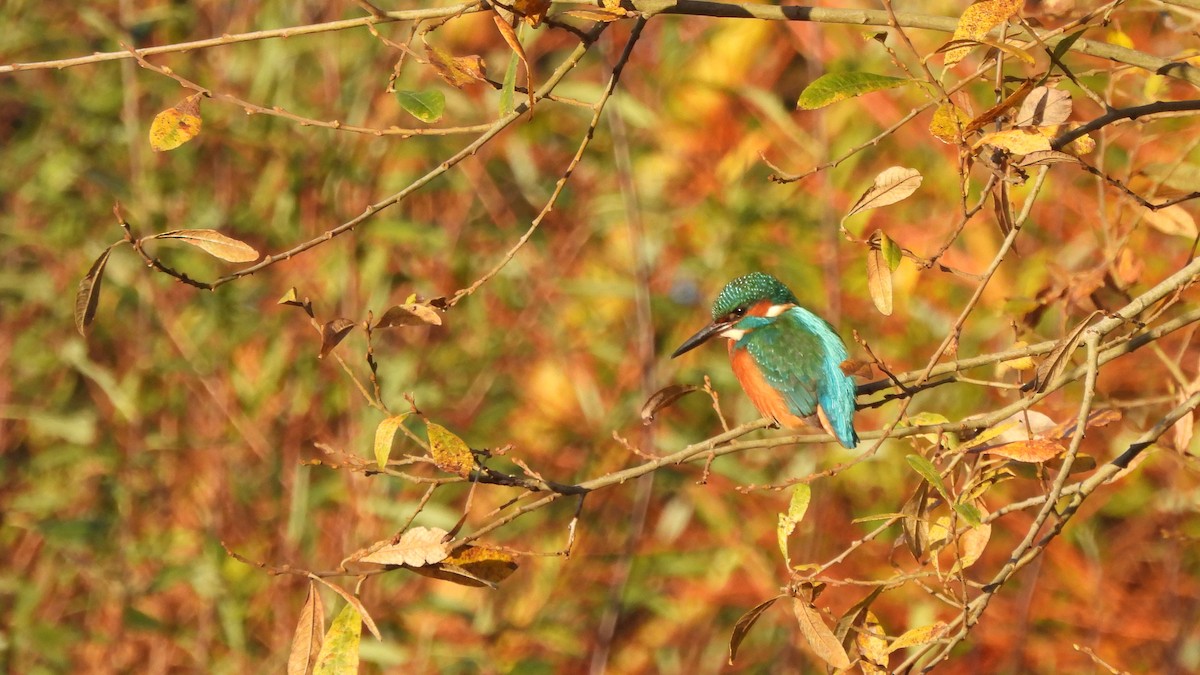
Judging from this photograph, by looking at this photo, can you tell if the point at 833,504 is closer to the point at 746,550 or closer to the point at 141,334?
the point at 746,550

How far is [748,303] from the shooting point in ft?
9.37

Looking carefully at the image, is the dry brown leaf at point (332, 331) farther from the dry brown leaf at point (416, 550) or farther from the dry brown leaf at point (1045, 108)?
the dry brown leaf at point (1045, 108)

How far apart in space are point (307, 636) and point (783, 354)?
146 cm

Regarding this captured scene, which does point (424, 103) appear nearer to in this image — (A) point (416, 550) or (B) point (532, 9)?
(B) point (532, 9)

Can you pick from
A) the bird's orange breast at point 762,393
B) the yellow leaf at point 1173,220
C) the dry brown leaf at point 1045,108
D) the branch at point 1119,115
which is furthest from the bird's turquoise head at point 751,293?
the dry brown leaf at point 1045,108

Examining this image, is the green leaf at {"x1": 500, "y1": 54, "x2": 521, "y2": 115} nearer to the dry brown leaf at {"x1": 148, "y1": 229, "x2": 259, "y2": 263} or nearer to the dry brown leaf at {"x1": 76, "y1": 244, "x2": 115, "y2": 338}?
the dry brown leaf at {"x1": 148, "y1": 229, "x2": 259, "y2": 263}

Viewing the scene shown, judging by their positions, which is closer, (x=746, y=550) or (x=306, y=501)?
(x=306, y=501)

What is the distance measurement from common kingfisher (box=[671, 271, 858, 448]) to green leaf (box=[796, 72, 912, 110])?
96 centimetres

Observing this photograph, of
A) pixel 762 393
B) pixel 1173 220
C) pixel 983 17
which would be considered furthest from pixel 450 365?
pixel 983 17

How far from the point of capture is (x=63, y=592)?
3.82 metres

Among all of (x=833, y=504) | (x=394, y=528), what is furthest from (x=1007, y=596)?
(x=394, y=528)

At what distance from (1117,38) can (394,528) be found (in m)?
2.23

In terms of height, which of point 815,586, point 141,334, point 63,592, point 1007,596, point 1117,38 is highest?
point 1117,38

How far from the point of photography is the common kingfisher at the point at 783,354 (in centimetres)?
252
